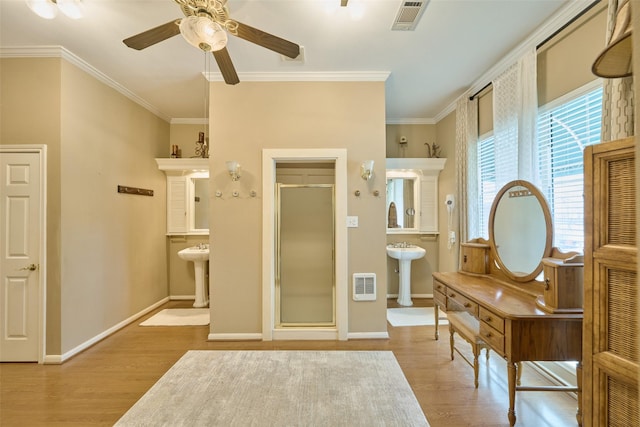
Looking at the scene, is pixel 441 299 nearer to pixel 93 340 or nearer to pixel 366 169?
pixel 366 169

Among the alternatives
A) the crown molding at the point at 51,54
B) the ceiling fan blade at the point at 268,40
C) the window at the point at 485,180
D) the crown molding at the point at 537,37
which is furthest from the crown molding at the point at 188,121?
the window at the point at 485,180

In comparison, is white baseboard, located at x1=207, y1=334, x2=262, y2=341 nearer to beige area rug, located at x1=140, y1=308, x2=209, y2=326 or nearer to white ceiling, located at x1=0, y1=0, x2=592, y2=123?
beige area rug, located at x1=140, y1=308, x2=209, y2=326

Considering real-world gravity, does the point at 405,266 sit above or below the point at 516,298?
below

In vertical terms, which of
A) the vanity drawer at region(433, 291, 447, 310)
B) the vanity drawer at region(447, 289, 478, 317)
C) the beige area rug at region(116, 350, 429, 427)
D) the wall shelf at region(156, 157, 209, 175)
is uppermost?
the wall shelf at region(156, 157, 209, 175)

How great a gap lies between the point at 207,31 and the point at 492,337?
9.12 feet

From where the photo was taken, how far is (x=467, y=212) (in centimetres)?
351

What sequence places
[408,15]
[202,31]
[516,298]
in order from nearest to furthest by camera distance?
[202,31], [516,298], [408,15]

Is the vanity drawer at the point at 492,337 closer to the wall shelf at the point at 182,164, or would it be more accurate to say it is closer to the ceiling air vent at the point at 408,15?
the ceiling air vent at the point at 408,15

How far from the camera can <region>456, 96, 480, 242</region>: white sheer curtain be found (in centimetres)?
346

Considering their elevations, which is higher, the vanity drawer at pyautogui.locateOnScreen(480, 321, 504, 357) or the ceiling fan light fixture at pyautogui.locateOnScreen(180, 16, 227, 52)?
the ceiling fan light fixture at pyautogui.locateOnScreen(180, 16, 227, 52)

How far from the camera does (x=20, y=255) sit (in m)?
2.71

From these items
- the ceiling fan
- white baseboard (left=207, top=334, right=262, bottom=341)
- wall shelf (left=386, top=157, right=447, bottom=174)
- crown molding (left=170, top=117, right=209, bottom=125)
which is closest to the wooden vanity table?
wall shelf (left=386, top=157, right=447, bottom=174)

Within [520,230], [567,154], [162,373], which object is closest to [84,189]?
[162,373]

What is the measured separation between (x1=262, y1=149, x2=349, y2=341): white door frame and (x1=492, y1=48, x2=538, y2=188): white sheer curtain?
169 cm
